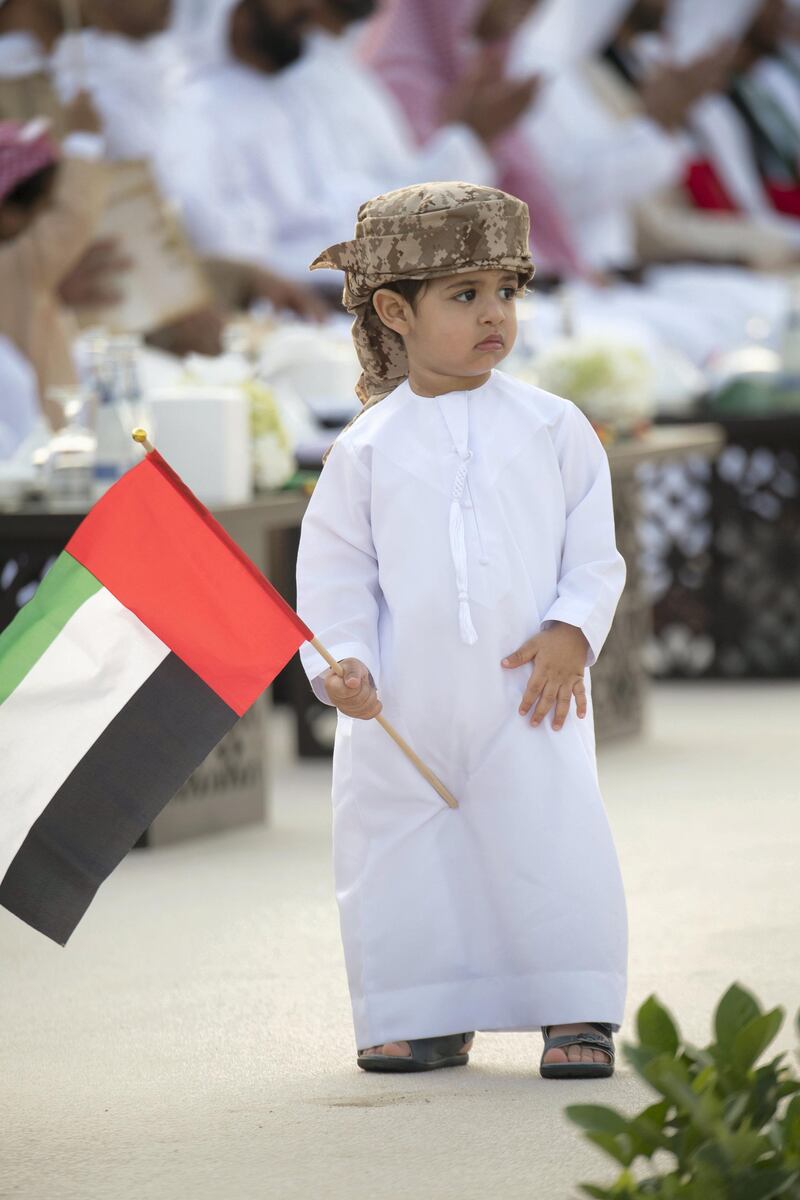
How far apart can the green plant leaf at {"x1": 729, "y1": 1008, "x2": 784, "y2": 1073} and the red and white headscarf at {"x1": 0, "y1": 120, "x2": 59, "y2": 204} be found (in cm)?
407

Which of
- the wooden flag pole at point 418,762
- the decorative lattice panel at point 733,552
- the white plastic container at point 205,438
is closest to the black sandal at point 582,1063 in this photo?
the wooden flag pole at point 418,762

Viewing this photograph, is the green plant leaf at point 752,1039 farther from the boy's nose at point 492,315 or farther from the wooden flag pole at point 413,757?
the boy's nose at point 492,315

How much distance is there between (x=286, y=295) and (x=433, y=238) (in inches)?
169

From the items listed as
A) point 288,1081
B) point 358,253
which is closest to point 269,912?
point 288,1081

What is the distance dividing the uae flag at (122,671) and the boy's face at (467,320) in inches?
11.3

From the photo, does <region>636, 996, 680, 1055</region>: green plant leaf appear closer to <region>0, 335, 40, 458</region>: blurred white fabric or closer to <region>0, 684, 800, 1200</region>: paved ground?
<region>0, 684, 800, 1200</region>: paved ground

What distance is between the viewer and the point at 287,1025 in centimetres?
247

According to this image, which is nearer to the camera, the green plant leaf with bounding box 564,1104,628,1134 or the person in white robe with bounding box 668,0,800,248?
the green plant leaf with bounding box 564,1104,628,1134

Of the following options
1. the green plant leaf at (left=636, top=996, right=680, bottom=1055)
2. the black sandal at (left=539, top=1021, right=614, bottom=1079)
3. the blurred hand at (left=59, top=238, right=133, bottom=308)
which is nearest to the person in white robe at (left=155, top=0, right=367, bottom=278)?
the blurred hand at (left=59, top=238, right=133, bottom=308)

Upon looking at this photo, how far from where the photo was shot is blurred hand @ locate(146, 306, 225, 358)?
19.0 ft

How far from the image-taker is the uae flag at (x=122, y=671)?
6.90 ft

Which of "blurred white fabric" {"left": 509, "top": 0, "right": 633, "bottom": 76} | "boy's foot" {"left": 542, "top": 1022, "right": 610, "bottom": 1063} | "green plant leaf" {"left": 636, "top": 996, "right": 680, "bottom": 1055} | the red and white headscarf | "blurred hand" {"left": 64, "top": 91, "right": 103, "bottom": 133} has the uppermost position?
"blurred white fabric" {"left": 509, "top": 0, "right": 633, "bottom": 76}

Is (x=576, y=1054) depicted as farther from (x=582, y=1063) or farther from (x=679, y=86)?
(x=679, y=86)

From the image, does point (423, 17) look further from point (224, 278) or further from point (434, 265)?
point (434, 265)
